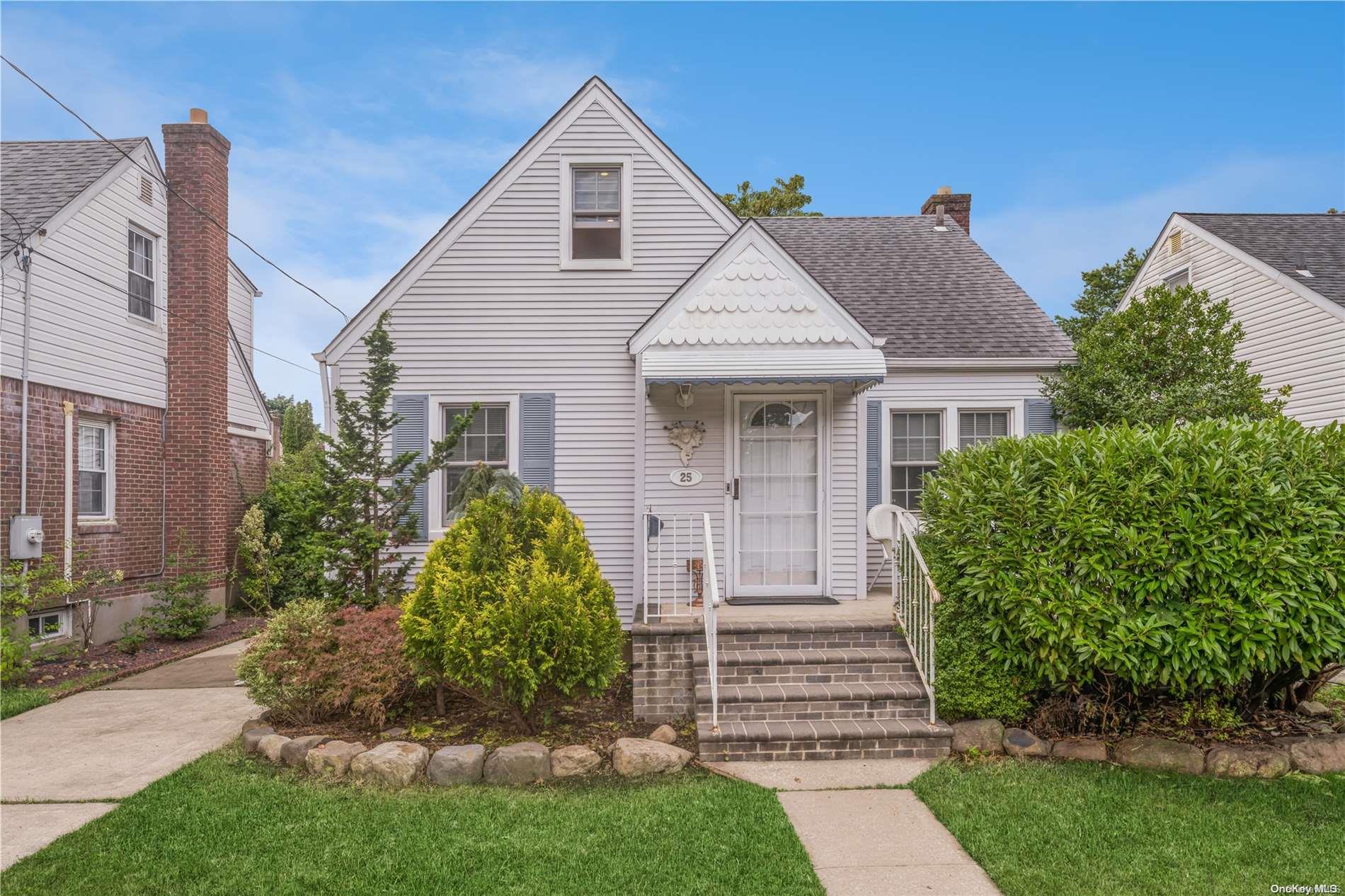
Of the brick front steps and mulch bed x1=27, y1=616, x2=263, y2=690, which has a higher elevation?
the brick front steps

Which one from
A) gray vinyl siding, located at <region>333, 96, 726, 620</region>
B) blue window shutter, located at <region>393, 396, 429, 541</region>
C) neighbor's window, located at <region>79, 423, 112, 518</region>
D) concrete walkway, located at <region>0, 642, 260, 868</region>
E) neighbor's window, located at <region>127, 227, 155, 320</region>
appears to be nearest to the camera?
concrete walkway, located at <region>0, 642, 260, 868</region>

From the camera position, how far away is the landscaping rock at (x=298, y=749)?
5445mm

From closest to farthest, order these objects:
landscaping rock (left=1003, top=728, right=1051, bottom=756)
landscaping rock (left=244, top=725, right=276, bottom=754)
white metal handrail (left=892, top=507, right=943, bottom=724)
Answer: landscaping rock (left=1003, top=728, right=1051, bottom=756) < landscaping rock (left=244, top=725, right=276, bottom=754) < white metal handrail (left=892, top=507, right=943, bottom=724)

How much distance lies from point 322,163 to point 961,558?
12.0m

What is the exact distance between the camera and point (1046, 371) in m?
9.68

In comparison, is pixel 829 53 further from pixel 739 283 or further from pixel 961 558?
pixel 961 558

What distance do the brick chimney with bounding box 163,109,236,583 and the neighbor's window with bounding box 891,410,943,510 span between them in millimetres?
10419

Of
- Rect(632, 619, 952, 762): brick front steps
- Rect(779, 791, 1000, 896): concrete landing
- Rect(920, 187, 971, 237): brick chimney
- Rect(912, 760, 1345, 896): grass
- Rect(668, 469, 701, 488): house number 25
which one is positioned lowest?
Rect(779, 791, 1000, 896): concrete landing

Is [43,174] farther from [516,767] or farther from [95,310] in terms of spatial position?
[516,767]

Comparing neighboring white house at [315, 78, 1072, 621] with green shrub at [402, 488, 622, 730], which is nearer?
green shrub at [402, 488, 622, 730]

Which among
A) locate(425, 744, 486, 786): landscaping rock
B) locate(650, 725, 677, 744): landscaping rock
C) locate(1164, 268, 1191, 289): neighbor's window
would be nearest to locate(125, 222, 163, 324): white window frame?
locate(425, 744, 486, 786): landscaping rock

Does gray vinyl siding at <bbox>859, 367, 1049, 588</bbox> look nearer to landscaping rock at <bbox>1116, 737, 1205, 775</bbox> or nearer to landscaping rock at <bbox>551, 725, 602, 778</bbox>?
landscaping rock at <bbox>1116, 737, 1205, 775</bbox>

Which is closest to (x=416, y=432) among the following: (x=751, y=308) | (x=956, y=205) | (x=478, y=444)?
(x=478, y=444)

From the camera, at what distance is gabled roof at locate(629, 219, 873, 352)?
793 centimetres
